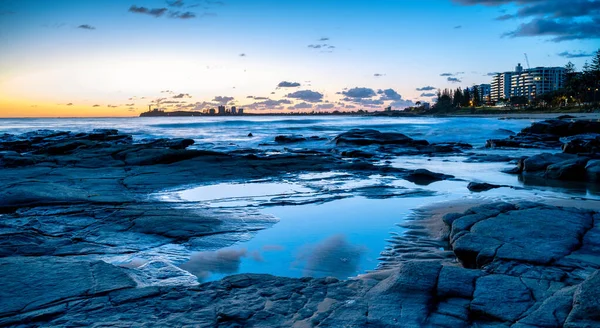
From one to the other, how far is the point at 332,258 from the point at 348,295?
155 cm

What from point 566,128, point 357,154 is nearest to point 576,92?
point 566,128

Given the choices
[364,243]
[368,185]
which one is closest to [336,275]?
[364,243]

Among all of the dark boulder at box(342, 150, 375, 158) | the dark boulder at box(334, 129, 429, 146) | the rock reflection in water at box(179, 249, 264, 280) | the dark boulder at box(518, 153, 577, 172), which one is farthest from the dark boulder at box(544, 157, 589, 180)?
the dark boulder at box(334, 129, 429, 146)

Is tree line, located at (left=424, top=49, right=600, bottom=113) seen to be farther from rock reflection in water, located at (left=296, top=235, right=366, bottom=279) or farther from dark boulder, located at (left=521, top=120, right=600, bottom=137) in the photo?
rock reflection in water, located at (left=296, top=235, right=366, bottom=279)

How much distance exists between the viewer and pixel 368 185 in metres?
10.4

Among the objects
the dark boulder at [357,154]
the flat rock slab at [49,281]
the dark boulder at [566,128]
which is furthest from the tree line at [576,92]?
the flat rock slab at [49,281]

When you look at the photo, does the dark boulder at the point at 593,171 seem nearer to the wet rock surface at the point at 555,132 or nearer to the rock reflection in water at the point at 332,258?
the rock reflection in water at the point at 332,258

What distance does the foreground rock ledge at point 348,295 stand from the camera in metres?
2.95

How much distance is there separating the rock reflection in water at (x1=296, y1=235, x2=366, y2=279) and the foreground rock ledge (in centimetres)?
45

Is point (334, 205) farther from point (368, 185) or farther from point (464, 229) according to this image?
point (464, 229)

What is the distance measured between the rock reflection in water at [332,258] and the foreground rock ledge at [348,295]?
0.45 metres

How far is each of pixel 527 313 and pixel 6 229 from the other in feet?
20.7

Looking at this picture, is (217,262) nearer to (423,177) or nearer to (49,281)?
(49,281)

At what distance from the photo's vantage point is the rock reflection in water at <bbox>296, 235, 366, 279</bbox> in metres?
4.57
